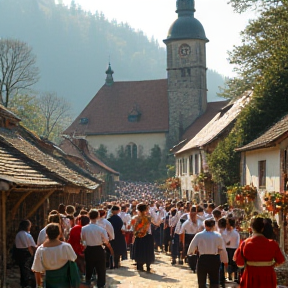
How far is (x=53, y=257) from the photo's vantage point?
954 centimetres

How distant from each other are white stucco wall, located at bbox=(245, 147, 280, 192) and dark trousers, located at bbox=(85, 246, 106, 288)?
29.6ft

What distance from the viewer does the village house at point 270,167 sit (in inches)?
790

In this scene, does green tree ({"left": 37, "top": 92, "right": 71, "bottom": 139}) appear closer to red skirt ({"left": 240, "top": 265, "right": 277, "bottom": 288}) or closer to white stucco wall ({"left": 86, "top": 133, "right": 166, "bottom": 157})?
white stucco wall ({"left": 86, "top": 133, "right": 166, "bottom": 157})

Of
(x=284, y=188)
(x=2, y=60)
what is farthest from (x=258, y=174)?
(x=2, y=60)

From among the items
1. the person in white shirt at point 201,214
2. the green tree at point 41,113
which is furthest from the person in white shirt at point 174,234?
the green tree at point 41,113

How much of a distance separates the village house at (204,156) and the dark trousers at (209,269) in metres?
19.7

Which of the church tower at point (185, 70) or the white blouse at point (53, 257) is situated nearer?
the white blouse at point (53, 257)

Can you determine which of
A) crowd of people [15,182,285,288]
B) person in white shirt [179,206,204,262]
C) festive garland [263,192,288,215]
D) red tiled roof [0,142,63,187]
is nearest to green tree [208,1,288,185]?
crowd of people [15,182,285,288]

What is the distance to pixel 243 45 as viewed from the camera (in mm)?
38438

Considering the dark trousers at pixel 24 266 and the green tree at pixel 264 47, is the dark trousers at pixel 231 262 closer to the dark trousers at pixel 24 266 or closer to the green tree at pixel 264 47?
the dark trousers at pixel 24 266

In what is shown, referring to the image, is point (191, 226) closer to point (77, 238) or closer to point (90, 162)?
point (77, 238)

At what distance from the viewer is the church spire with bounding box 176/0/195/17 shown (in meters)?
74.8

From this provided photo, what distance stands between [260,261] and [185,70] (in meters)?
67.7

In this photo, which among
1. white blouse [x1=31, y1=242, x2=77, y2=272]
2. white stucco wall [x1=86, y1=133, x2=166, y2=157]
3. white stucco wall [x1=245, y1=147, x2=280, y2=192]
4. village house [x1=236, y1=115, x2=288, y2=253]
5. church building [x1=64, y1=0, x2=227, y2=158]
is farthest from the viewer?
white stucco wall [x1=86, y1=133, x2=166, y2=157]
